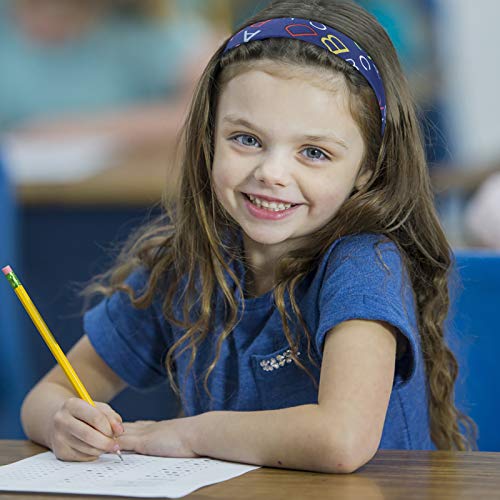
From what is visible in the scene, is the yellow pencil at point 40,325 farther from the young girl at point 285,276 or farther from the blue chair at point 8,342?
the blue chair at point 8,342

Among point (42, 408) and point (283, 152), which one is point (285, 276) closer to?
point (283, 152)

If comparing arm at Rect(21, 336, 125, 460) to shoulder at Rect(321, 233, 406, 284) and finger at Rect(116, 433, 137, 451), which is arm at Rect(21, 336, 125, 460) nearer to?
finger at Rect(116, 433, 137, 451)

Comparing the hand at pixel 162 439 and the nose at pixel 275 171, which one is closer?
the hand at pixel 162 439

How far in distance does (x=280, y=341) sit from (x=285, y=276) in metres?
0.08

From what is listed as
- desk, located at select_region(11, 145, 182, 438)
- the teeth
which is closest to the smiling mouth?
the teeth

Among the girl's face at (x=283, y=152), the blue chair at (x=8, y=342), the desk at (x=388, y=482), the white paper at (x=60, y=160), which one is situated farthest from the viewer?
the white paper at (x=60, y=160)

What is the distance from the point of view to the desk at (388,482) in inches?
34.5

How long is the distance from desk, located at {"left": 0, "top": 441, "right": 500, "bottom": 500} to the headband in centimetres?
41

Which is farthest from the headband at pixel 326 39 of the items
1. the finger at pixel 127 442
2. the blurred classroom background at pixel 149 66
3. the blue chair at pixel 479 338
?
the blurred classroom background at pixel 149 66

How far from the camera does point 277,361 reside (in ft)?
4.00

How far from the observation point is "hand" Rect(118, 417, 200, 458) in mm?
1039

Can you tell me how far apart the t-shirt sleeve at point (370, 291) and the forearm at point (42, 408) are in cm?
32

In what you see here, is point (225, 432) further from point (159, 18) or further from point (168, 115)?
point (159, 18)

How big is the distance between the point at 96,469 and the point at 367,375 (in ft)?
0.90
